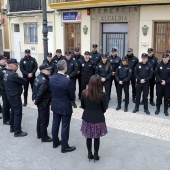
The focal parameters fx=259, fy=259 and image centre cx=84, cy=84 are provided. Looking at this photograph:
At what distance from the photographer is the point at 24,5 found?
17062 mm

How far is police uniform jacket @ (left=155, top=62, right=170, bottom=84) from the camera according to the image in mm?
7504

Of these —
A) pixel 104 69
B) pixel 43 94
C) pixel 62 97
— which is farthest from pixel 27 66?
pixel 62 97

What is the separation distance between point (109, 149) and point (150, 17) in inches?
326

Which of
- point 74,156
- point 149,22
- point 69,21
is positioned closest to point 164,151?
point 74,156

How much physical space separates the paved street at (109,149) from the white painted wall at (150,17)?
19.2 feet

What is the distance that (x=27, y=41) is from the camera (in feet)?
58.2

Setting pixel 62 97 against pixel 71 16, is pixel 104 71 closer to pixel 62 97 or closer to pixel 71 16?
pixel 62 97

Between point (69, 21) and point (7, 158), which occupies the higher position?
point (69, 21)

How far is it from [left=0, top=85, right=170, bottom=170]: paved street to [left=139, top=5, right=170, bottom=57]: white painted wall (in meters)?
5.85

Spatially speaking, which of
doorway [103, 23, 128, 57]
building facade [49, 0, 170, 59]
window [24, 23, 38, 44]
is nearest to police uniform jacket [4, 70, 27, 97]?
building facade [49, 0, 170, 59]

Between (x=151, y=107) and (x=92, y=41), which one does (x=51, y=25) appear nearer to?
(x=92, y=41)

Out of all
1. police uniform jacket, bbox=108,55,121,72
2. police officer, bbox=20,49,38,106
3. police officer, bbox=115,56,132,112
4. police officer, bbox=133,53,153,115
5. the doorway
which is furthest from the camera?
the doorway

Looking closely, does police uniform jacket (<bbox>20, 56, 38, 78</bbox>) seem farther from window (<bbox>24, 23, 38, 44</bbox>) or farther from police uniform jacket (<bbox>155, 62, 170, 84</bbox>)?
window (<bbox>24, 23, 38, 44</bbox>)

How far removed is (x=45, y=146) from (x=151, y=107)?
4.15 meters
